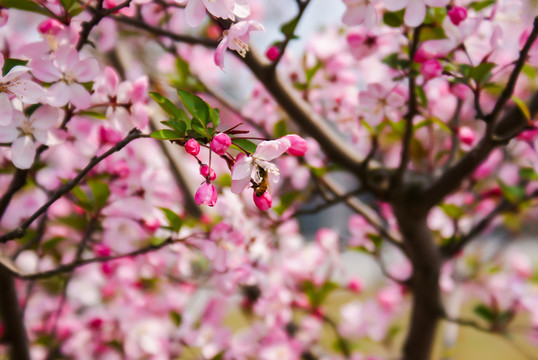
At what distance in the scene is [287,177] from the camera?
253cm

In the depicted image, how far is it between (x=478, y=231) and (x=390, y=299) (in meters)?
1.14

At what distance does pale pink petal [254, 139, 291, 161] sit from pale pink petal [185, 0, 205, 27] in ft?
0.82

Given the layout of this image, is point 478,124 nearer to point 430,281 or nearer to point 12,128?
point 430,281

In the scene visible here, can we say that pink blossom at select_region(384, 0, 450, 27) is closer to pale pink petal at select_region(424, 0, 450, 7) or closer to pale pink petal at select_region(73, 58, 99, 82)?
pale pink petal at select_region(424, 0, 450, 7)

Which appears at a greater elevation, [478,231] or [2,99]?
[2,99]

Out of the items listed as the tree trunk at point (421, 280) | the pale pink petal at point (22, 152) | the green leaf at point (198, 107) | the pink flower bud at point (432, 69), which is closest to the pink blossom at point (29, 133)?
the pale pink petal at point (22, 152)

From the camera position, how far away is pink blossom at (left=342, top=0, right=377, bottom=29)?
3.16ft

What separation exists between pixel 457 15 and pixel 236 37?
1.50 ft

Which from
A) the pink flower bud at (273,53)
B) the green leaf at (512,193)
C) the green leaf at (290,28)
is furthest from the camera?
the green leaf at (512,193)

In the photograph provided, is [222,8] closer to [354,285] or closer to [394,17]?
[394,17]

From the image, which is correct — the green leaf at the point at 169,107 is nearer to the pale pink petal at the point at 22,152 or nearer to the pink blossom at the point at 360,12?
the pale pink petal at the point at 22,152

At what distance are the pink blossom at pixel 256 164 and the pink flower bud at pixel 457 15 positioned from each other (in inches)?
19.2

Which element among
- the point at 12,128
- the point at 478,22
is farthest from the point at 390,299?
the point at 12,128

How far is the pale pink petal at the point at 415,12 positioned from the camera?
0.91 meters
